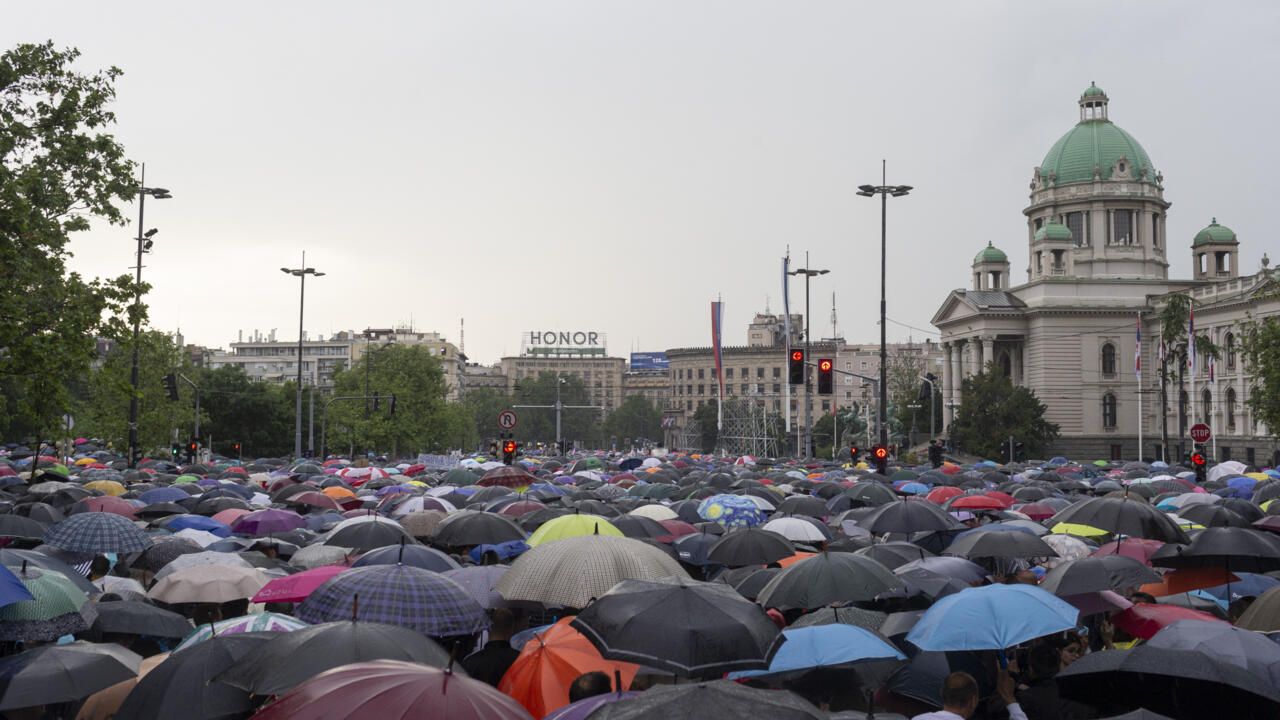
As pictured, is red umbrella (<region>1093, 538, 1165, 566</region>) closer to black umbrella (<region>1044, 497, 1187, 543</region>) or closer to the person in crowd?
black umbrella (<region>1044, 497, 1187, 543</region>)

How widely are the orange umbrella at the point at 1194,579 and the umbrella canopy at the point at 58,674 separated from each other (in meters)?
10.1

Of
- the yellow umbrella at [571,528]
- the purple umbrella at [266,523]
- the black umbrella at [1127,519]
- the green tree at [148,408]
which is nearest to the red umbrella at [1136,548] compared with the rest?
the black umbrella at [1127,519]

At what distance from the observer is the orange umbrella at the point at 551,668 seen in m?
9.27

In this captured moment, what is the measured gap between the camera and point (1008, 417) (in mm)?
76875

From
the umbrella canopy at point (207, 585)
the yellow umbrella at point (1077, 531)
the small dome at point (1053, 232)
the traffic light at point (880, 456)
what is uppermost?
the small dome at point (1053, 232)

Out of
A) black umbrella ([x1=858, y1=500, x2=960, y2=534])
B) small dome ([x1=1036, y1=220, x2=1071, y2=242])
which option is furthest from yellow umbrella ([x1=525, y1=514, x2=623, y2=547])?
small dome ([x1=1036, y1=220, x2=1071, y2=242])

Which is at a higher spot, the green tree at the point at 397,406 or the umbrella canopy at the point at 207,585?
the green tree at the point at 397,406

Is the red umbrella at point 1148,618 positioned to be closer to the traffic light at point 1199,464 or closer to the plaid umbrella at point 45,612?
the plaid umbrella at point 45,612

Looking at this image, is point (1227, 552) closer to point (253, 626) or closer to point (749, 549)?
point (749, 549)

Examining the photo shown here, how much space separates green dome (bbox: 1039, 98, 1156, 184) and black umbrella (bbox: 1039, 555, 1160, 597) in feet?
299

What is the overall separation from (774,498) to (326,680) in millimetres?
18900

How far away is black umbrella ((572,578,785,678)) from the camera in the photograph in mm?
8172

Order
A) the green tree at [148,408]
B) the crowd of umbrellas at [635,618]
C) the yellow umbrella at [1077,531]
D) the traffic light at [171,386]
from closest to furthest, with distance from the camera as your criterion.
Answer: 1. the crowd of umbrellas at [635,618]
2. the yellow umbrella at [1077,531]
3. the traffic light at [171,386]
4. the green tree at [148,408]

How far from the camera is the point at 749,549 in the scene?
1478 centimetres
